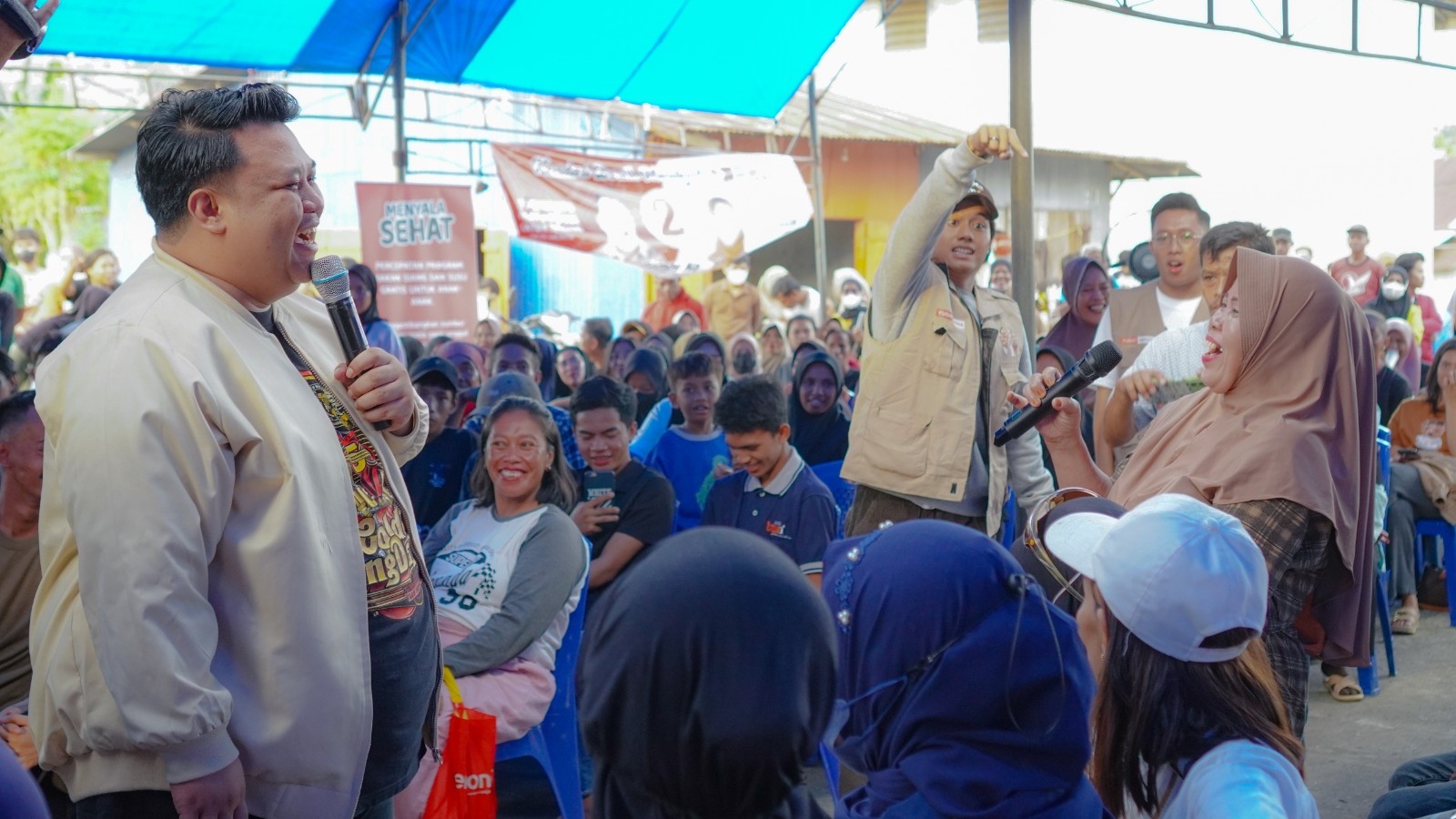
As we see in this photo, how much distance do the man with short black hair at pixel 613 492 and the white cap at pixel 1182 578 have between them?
2.37 meters

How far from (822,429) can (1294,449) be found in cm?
342

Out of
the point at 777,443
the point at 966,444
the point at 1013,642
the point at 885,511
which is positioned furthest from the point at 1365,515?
the point at 777,443

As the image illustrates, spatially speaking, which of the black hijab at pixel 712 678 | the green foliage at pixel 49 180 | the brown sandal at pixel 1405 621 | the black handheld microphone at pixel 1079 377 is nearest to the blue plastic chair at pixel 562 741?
the black handheld microphone at pixel 1079 377

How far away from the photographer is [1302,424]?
2752mm

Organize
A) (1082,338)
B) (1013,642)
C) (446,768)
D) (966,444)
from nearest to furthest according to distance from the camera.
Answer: (1013,642) → (446,768) → (966,444) → (1082,338)

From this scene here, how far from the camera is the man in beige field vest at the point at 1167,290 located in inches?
184

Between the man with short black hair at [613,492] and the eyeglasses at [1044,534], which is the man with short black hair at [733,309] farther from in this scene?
the eyeglasses at [1044,534]

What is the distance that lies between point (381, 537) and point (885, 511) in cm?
207

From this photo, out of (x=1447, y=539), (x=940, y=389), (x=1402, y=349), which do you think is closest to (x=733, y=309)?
(x=1402, y=349)

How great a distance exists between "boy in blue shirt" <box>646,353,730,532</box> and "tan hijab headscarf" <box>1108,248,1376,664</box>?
2682 mm

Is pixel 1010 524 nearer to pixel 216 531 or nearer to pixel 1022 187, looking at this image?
pixel 1022 187

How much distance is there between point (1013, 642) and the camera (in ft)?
5.22

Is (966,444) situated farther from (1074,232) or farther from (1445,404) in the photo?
(1074,232)

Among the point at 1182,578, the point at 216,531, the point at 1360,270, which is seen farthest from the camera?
the point at 1360,270
